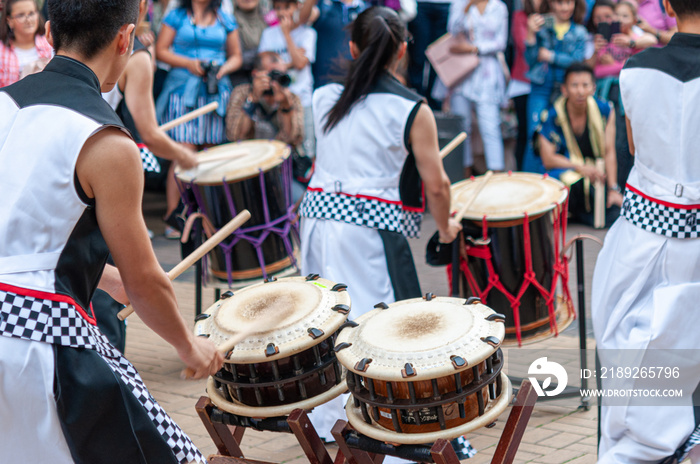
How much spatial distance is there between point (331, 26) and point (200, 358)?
523cm

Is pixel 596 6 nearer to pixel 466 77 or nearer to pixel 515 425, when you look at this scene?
pixel 466 77

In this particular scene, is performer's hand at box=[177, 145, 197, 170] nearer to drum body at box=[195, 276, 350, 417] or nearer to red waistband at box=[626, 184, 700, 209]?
drum body at box=[195, 276, 350, 417]

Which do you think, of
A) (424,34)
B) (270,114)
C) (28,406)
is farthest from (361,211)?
(424,34)

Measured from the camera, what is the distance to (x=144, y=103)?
356 cm

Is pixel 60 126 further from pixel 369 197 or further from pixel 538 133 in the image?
pixel 538 133

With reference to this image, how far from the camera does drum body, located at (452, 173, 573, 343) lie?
131 inches

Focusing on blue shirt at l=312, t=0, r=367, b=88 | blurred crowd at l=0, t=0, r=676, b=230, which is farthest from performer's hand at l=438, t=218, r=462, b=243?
blue shirt at l=312, t=0, r=367, b=88

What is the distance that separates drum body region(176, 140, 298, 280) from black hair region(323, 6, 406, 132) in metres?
0.70

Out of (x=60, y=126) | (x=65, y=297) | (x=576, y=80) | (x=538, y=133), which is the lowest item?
(x=538, y=133)

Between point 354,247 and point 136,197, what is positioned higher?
point 136,197

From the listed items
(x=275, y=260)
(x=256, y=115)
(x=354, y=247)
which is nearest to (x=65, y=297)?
(x=354, y=247)

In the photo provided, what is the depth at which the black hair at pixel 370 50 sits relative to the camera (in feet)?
10.3

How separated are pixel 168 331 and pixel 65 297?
0.23m

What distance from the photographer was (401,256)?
3.29m
